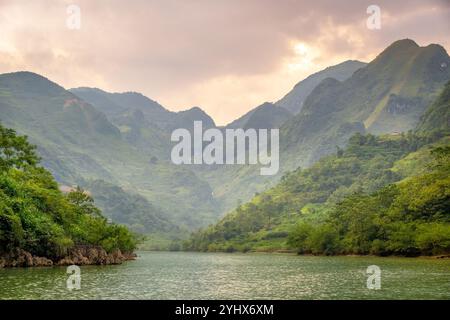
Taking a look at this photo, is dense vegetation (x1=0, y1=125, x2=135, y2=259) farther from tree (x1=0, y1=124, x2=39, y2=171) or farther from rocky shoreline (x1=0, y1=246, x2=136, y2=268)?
rocky shoreline (x1=0, y1=246, x2=136, y2=268)

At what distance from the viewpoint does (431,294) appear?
52.8 m

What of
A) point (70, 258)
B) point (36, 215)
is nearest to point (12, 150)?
point (36, 215)

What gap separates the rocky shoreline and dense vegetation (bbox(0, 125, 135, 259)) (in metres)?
1.23

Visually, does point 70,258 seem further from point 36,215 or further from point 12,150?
point 12,150

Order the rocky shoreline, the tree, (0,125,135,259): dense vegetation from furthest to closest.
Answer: the tree → the rocky shoreline → (0,125,135,259): dense vegetation

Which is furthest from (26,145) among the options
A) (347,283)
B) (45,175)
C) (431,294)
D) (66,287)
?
(431,294)

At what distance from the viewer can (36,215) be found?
96.8 metres

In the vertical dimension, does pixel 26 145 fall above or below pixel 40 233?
above

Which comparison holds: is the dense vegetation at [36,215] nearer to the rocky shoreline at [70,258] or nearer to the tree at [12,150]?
the tree at [12,150]

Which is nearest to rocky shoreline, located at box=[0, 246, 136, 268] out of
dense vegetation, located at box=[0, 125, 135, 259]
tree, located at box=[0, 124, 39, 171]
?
dense vegetation, located at box=[0, 125, 135, 259]

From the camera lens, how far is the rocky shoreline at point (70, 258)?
3455 inches

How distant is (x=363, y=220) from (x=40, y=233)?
343ft

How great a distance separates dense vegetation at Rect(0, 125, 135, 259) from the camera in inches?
3376
